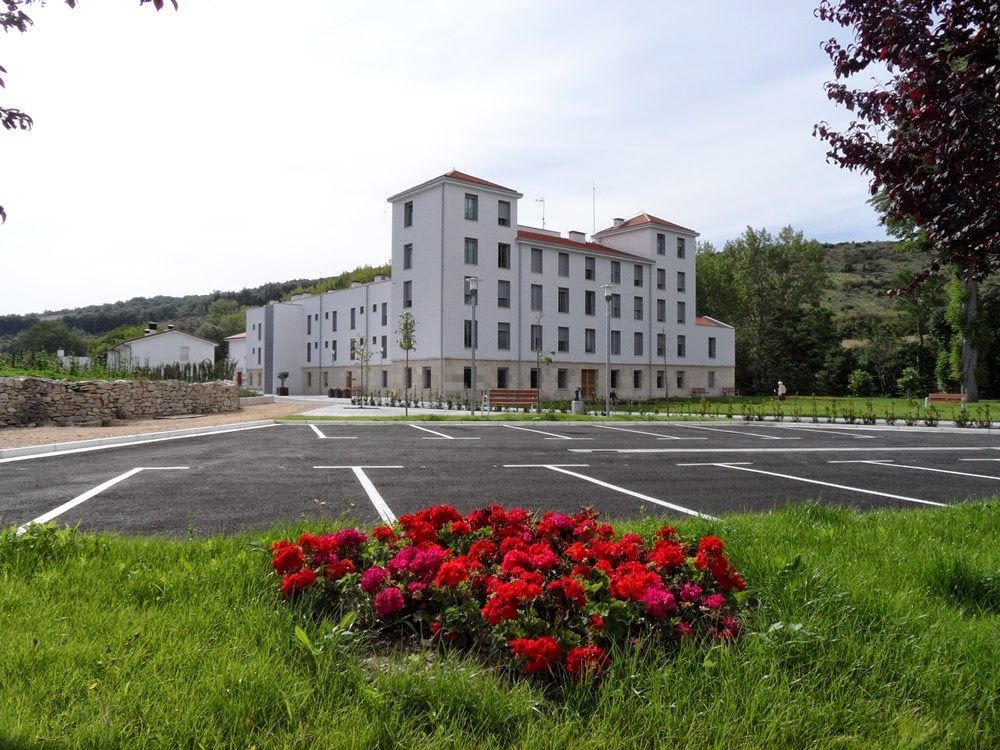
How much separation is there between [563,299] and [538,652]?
4864 cm

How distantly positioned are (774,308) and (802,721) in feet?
230

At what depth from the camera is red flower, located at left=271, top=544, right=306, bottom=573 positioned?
364 cm

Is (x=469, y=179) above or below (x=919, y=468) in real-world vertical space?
above

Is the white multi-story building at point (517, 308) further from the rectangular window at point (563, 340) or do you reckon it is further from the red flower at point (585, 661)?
the red flower at point (585, 661)

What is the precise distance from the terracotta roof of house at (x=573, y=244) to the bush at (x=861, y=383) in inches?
796

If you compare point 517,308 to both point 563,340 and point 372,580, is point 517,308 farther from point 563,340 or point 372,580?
point 372,580

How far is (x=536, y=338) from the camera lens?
49125mm

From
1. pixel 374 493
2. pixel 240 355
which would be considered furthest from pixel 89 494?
pixel 240 355

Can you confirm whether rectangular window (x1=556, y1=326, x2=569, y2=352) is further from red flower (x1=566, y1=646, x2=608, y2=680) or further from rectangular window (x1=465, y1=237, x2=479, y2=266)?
red flower (x1=566, y1=646, x2=608, y2=680)

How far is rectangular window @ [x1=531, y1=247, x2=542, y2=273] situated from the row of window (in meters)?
2.96

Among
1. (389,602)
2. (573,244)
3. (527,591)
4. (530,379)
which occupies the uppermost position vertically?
(573,244)

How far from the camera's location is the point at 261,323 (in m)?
68.8

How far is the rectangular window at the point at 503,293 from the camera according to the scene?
47031 mm

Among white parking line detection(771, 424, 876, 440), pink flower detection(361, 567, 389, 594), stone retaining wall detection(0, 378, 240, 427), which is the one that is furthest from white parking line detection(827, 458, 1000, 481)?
stone retaining wall detection(0, 378, 240, 427)
